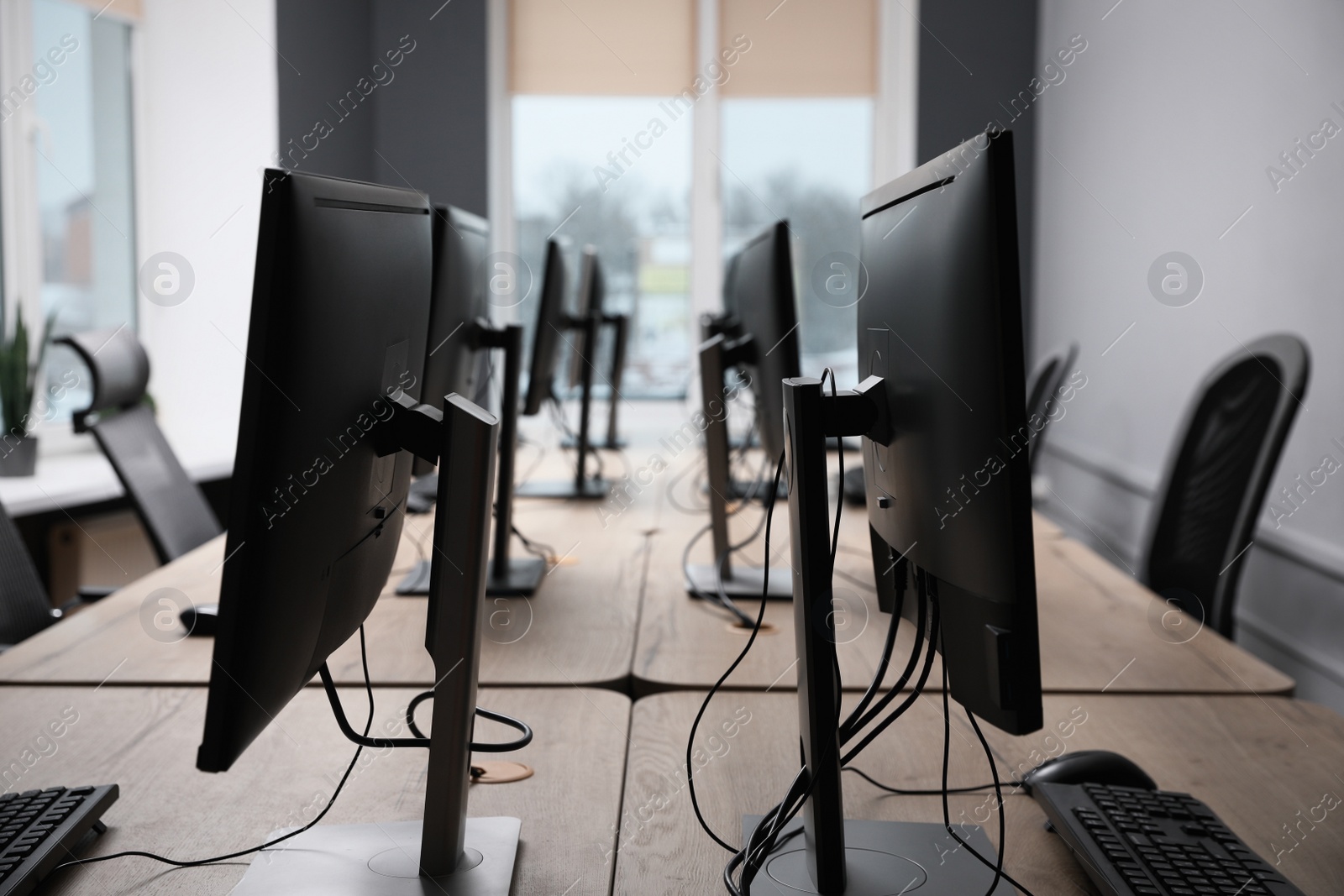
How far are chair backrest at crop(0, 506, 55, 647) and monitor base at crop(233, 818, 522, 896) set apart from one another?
3.57ft

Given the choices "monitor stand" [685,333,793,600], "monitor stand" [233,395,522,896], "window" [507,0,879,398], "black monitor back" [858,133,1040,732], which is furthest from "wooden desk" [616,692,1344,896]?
"window" [507,0,879,398]

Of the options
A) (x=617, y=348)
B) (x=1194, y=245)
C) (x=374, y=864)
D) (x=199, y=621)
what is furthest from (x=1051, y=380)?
(x=374, y=864)

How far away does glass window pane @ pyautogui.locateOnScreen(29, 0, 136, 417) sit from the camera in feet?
10.5

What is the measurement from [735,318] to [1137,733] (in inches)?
44.7

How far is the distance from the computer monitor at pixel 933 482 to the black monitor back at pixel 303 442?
312 mm

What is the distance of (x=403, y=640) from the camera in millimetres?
1401

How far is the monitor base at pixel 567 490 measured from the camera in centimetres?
257

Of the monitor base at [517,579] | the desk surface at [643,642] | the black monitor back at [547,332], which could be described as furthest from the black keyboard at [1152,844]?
the black monitor back at [547,332]

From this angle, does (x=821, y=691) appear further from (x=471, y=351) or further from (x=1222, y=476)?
(x=1222, y=476)

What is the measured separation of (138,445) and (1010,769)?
72.5 inches

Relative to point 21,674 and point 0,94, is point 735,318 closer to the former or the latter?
point 21,674

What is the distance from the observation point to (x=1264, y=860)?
79 centimetres

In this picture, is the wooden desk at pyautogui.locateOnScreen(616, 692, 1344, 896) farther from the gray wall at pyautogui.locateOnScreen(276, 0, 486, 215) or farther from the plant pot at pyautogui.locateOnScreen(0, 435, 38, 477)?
the gray wall at pyautogui.locateOnScreen(276, 0, 486, 215)

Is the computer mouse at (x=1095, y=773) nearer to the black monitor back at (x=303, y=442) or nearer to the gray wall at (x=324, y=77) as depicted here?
the black monitor back at (x=303, y=442)
